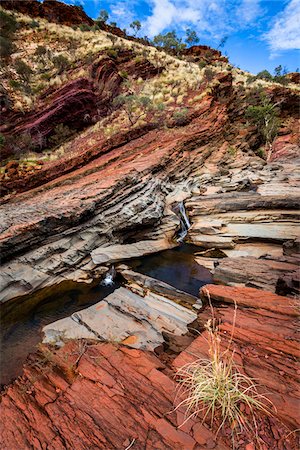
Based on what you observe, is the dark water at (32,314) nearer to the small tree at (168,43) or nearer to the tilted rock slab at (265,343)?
the tilted rock slab at (265,343)

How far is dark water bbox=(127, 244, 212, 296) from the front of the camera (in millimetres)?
8227

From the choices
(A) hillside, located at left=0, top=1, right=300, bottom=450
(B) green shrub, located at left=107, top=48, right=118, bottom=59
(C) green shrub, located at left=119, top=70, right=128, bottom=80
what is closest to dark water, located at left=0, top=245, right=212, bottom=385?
(A) hillside, located at left=0, top=1, right=300, bottom=450

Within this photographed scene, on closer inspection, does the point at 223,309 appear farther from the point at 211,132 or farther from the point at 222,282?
the point at 211,132

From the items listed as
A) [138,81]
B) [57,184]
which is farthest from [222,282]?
[138,81]

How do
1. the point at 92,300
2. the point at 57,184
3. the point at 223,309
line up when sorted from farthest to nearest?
1. the point at 57,184
2. the point at 92,300
3. the point at 223,309

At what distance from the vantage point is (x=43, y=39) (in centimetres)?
2453

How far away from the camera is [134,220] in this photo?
10.9 meters

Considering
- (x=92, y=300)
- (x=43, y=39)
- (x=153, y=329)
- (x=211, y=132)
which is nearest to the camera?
(x=153, y=329)

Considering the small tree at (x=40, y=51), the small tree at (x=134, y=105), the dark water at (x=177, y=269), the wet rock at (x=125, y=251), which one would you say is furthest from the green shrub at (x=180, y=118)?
the small tree at (x=40, y=51)

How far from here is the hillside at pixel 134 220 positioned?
3207 millimetres

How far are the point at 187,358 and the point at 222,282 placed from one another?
380cm

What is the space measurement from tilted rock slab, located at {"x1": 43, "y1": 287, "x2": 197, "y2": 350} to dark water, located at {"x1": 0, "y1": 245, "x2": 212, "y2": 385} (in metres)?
0.70

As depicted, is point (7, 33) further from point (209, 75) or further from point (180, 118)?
point (180, 118)

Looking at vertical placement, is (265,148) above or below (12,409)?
above
